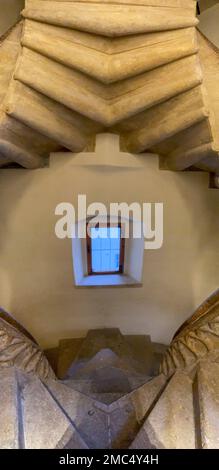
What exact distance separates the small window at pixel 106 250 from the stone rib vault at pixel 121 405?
169 cm

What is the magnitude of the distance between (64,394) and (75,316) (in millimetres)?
2151

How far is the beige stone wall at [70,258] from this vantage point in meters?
2.97

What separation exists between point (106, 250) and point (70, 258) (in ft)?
2.09

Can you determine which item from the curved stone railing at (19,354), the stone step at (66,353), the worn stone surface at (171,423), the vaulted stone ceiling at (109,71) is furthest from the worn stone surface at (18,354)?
the stone step at (66,353)

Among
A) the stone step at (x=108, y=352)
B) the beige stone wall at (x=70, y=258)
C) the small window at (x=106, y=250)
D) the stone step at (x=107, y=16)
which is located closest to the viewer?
the stone step at (x=107, y=16)

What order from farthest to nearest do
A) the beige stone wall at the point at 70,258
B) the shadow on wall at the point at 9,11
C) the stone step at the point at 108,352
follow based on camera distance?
the stone step at the point at 108,352 → the beige stone wall at the point at 70,258 → the shadow on wall at the point at 9,11

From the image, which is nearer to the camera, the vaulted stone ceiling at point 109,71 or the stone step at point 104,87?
the vaulted stone ceiling at point 109,71

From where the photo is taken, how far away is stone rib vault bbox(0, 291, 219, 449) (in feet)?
4.79

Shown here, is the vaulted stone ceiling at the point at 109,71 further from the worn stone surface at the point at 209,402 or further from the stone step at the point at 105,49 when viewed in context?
the worn stone surface at the point at 209,402

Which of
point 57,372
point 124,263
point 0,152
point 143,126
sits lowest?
point 57,372

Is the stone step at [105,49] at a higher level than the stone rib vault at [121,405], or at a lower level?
higher

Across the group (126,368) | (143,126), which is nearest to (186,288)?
(126,368)
